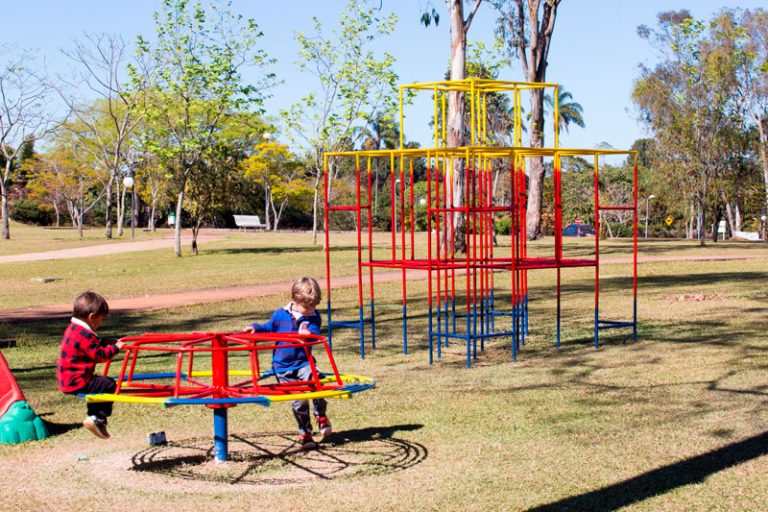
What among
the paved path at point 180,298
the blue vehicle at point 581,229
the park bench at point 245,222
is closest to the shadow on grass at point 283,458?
the paved path at point 180,298

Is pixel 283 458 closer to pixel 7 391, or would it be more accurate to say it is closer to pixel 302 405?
pixel 302 405

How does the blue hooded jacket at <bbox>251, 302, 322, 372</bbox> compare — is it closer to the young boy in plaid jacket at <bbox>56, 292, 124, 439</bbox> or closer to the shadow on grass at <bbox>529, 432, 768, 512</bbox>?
the young boy in plaid jacket at <bbox>56, 292, 124, 439</bbox>

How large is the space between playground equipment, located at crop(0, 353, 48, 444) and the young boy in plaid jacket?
3.33ft

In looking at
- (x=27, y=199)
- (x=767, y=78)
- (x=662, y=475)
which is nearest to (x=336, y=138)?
(x=767, y=78)

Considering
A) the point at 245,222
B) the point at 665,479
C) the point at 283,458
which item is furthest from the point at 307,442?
the point at 245,222

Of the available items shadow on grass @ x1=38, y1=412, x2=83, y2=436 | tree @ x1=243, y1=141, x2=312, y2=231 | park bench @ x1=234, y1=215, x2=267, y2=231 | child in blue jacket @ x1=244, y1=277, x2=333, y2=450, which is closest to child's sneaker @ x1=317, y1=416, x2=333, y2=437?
child in blue jacket @ x1=244, y1=277, x2=333, y2=450

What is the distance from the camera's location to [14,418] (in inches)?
281

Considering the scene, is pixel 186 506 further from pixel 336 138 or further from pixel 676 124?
pixel 676 124

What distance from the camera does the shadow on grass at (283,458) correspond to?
243 inches

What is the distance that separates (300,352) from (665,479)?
2.54 meters

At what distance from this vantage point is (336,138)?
131 ft

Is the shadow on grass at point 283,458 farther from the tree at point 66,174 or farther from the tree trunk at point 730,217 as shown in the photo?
the tree at point 66,174

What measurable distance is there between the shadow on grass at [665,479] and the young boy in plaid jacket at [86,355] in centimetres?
277

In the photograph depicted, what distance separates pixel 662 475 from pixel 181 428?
353 cm
